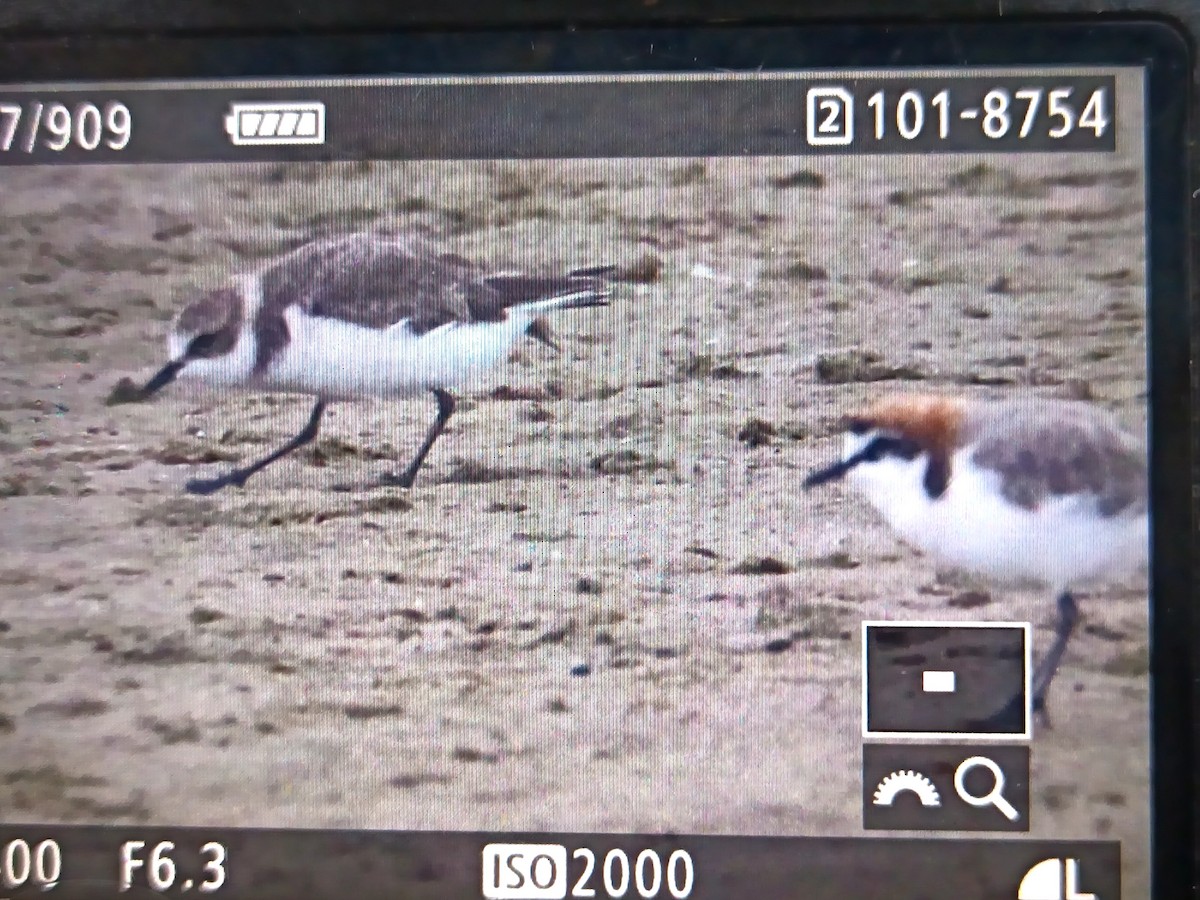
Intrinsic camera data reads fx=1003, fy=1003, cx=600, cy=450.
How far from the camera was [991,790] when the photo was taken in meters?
0.47

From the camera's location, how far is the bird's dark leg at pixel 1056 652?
0.47 metres

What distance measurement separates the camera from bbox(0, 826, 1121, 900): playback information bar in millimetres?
471

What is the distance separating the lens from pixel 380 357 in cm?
48

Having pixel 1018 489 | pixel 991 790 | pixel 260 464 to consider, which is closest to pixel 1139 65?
pixel 1018 489

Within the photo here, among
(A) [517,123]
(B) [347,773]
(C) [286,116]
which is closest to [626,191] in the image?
(A) [517,123]

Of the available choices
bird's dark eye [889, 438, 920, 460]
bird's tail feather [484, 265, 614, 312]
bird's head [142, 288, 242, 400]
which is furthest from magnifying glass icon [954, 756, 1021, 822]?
bird's head [142, 288, 242, 400]

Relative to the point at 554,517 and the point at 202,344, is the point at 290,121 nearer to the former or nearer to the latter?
the point at 202,344

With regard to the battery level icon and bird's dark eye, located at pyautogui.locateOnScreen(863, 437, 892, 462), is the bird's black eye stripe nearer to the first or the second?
bird's dark eye, located at pyautogui.locateOnScreen(863, 437, 892, 462)

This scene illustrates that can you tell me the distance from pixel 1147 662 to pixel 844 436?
18cm

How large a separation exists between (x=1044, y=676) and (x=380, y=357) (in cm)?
35

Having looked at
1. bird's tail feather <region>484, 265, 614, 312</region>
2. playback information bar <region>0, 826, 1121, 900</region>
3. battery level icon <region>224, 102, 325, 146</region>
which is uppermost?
battery level icon <region>224, 102, 325, 146</region>

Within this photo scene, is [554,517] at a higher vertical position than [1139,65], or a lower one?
lower

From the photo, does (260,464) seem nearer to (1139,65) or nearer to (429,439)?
(429,439)

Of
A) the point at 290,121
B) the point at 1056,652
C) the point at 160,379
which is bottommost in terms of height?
the point at 1056,652
